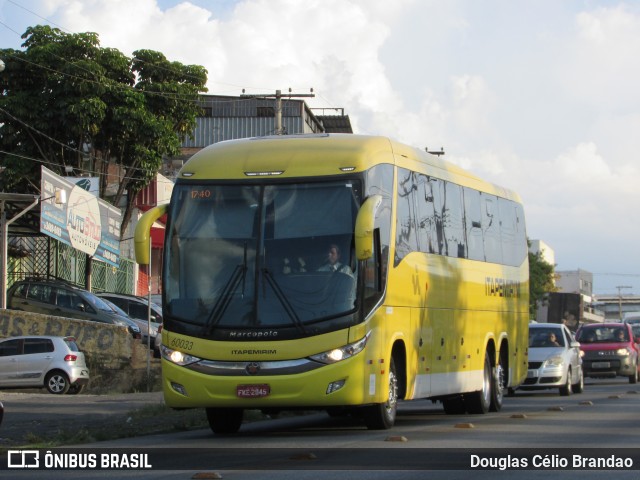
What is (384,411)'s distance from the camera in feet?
52.9

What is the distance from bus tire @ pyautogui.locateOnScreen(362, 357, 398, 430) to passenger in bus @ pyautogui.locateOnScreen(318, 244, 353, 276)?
183cm

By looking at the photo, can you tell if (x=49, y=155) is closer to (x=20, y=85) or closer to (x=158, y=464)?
(x=20, y=85)

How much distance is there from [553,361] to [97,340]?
12463mm

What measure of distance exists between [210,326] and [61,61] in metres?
36.6

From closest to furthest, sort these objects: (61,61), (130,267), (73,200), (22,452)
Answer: (22,452) < (73,200) < (61,61) < (130,267)

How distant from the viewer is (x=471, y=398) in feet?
69.4

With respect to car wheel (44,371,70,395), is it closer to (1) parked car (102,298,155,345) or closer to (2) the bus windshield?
(1) parked car (102,298,155,345)

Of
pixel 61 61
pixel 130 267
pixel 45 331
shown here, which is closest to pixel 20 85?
pixel 61 61

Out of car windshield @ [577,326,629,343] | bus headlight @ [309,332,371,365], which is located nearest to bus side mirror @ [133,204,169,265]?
bus headlight @ [309,332,371,365]

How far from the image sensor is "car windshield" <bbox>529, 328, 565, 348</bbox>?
2925 cm

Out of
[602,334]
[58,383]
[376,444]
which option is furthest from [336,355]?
[602,334]

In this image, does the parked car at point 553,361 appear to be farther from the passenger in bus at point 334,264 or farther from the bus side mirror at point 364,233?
the bus side mirror at point 364,233

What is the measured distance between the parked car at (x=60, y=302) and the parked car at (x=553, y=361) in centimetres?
1200

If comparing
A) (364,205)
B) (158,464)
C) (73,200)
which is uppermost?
(73,200)
